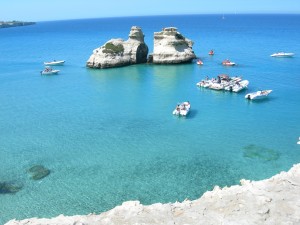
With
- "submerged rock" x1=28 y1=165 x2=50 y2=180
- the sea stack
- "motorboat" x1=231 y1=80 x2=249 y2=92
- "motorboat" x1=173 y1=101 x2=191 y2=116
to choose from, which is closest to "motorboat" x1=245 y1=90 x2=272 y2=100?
"motorboat" x1=231 y1=80 x2=249 y2=92

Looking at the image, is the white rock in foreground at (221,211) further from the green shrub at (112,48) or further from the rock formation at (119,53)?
the green shrub at (112,48)

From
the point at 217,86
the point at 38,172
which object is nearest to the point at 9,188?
the point at 38,172

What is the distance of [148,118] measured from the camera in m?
40.4

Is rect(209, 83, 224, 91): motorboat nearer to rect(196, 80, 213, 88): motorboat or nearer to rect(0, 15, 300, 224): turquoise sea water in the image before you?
rect(196, 80, 213, 88): motorboat

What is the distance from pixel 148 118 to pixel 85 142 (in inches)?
375

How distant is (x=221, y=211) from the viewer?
1733 centimetres

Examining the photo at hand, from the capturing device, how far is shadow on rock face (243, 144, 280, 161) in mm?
29383

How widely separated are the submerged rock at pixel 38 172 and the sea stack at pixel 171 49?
48.6m

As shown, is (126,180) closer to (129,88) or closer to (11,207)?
(11,207)

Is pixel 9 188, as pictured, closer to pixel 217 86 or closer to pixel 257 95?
pixel 257 95

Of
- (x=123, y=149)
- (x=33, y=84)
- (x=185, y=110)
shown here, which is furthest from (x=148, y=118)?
(x=33, y=84)

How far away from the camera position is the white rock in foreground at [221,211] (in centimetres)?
1644

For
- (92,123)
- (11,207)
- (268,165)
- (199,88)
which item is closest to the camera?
(11,207)

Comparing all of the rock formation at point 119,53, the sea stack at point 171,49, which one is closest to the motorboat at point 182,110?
the sea stack at point 171,49
